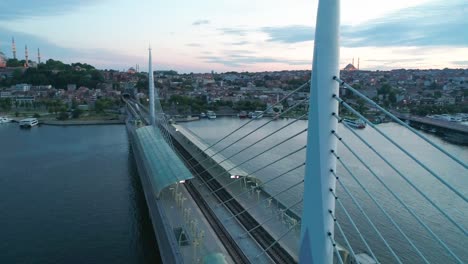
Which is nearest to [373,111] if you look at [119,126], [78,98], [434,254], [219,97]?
[219,97]

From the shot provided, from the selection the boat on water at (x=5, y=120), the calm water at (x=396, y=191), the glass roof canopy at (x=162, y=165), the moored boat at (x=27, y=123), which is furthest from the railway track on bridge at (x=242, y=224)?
the boat on water at (x=5, y=120)

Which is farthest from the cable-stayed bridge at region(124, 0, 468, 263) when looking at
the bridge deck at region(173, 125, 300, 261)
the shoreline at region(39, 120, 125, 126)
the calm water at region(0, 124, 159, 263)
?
the shoreline at region(39, 120, 125, 126)

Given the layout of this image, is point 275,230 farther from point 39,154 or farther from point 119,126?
point 119,126

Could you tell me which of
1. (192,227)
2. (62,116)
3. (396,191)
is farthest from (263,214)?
(62,116)

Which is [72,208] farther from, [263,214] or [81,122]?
[81,122]

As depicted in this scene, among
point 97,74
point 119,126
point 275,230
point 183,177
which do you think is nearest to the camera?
point 275,230

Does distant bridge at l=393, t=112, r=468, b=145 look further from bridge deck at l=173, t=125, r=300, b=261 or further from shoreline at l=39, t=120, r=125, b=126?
shoreline at l=39, t=120, r=125, b=126

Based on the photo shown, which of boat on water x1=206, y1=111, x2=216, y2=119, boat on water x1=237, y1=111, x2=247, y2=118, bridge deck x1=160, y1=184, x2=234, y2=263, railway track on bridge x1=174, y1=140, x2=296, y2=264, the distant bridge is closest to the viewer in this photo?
railway track on bridge x1=174, y1=140, x2=296, y2=264
